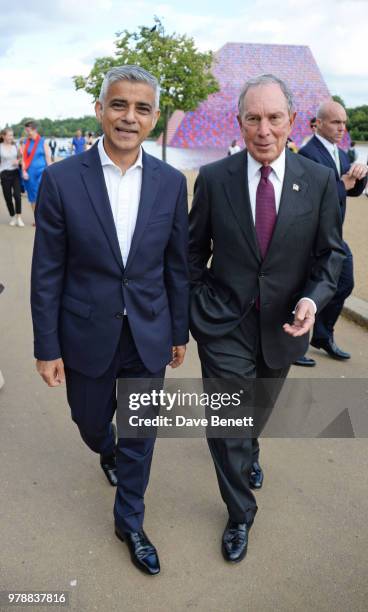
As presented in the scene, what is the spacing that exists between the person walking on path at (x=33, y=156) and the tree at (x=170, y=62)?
11.6 meters

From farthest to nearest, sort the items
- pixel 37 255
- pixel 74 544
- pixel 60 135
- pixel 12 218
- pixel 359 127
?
pixel 60 135 → pixel 359 127 → pixel 12 218 → pixel 74 544 → pixel 37 255

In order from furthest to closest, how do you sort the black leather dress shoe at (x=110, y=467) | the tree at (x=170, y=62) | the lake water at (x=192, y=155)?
the lake water at (x=192, y=155)
the tree at (x=170, y=62)
the black leather dress shoe at (x=110, y=467)

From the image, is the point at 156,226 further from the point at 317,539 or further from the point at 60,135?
the point at 60,135

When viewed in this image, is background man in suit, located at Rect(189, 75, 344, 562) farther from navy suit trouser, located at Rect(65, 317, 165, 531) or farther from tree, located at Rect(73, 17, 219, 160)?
tree, located at Rect(73, 17, 219, 160)

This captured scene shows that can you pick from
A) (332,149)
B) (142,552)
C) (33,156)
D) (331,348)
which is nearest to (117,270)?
(142,552)

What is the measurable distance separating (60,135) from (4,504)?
10301 cm

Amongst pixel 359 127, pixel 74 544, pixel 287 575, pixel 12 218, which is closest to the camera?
pixel 287 575

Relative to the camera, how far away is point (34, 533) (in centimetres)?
288

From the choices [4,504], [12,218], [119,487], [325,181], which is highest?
[325,181]

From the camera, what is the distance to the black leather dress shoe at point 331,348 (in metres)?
5.20

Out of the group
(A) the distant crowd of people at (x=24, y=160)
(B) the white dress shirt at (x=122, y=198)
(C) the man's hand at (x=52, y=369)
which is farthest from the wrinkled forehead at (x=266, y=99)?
(A) the distant crowd of people at (x=24, y=160)

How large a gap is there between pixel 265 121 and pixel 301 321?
88cm

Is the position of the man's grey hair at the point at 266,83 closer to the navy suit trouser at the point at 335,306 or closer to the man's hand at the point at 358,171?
the man's hand at the point at 358,171

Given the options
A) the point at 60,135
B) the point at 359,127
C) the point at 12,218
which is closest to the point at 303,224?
the point at 12,218
